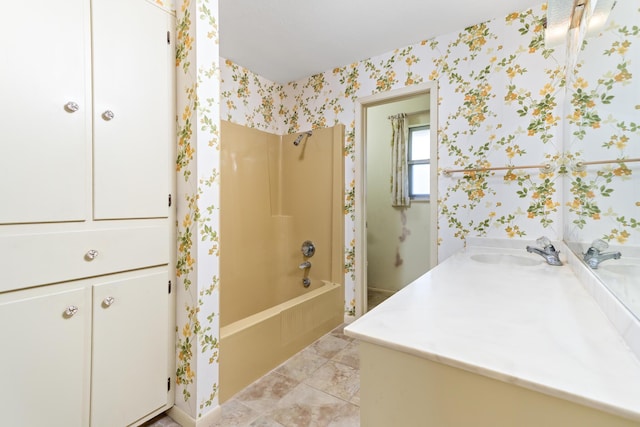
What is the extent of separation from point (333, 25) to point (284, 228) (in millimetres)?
1830

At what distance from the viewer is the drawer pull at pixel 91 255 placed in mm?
1202

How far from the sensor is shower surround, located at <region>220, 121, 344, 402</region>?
2.39 meters

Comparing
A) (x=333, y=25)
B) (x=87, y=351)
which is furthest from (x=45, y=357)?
(x=333, y=25)

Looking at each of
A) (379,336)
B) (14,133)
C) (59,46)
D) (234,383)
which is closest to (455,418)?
(379,336)

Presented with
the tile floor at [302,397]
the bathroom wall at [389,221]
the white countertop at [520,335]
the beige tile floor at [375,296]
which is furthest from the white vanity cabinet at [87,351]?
the bathroom wall at [389,221]

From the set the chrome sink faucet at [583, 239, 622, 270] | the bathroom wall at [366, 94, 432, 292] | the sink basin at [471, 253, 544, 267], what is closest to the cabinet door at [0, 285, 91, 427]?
the chrome sink faucet at [583, 239, 622, 270]

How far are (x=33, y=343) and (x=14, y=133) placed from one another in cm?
78

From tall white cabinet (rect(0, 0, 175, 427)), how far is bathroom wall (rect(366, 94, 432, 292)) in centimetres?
252

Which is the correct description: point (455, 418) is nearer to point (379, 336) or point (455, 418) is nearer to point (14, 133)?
point (379, 336)

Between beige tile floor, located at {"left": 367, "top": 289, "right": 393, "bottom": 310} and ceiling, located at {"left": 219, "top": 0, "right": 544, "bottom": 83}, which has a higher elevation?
ceiling, located at {"left": 219, "top": 0, "right": 544, "bottom": 83}

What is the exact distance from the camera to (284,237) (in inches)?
117

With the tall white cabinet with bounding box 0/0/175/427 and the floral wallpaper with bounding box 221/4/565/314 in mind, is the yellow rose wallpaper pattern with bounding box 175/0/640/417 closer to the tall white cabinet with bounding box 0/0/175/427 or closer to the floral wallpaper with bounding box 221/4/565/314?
the floral wallpaper with bounding box 221/4/565/314

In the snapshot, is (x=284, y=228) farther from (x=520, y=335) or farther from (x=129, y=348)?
(x=520, y=335)

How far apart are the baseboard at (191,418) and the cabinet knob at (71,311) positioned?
2.37 feet
